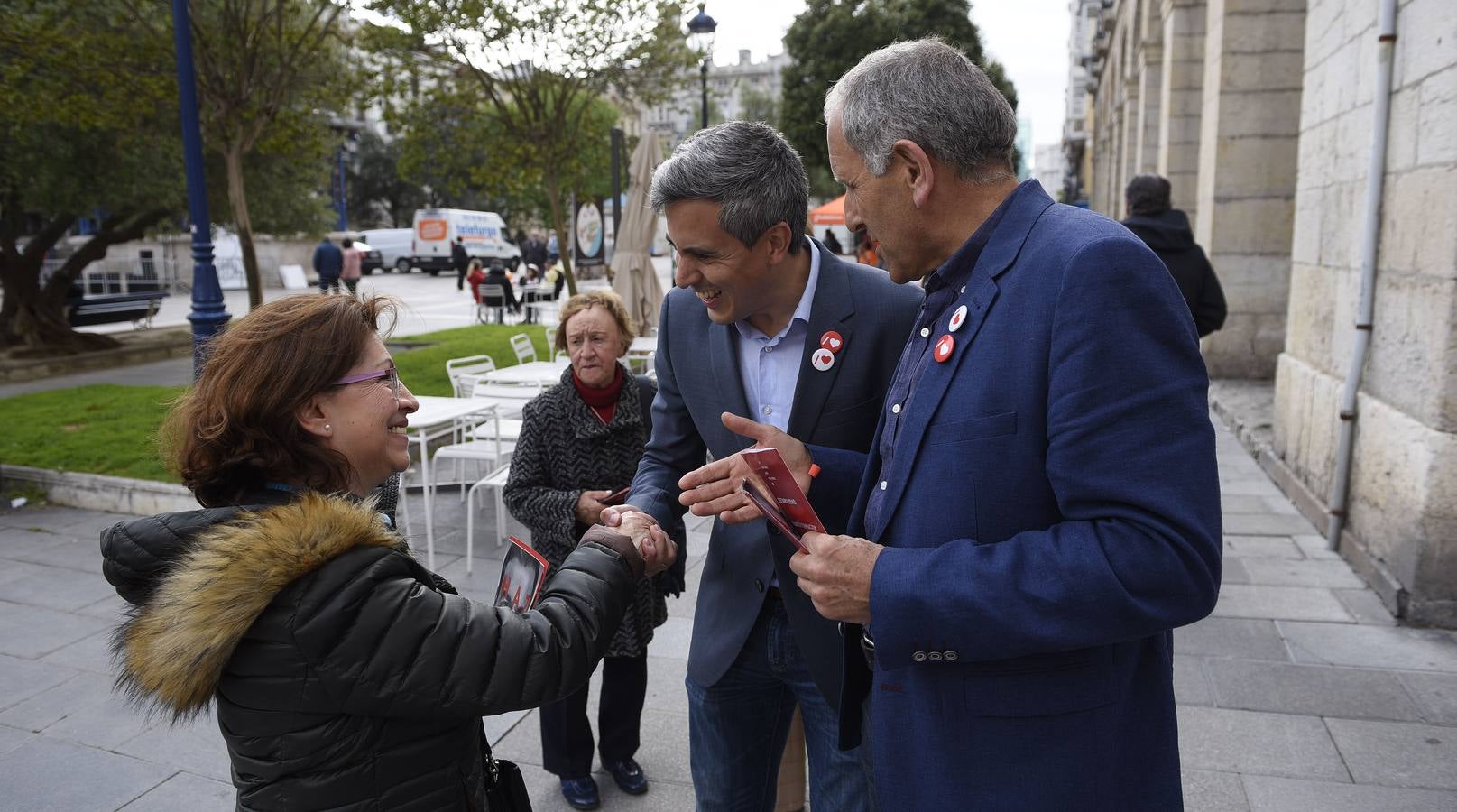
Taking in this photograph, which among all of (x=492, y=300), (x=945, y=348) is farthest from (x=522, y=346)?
(x=492, y=300)

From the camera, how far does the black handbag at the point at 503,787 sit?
1932mm

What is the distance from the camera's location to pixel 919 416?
1.59m

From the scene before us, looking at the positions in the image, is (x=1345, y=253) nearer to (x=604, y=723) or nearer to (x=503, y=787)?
(x=604, y=723)

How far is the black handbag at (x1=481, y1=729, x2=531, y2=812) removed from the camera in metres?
1.93

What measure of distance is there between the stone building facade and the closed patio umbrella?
18.1 ft

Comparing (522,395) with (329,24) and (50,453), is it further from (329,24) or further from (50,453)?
(329,24)

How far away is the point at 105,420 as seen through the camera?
10.1 meters

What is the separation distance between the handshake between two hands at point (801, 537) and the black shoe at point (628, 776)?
60.2 inches

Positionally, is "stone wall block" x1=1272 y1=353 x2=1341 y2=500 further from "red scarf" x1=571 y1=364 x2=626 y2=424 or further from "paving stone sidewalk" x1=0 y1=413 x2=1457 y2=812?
"red scarf" x1=571 y1=364 x2=626 y2=424

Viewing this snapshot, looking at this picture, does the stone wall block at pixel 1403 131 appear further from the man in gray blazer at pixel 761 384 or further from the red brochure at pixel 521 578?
the red brochure at pixel 521 578

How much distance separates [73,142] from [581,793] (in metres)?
14.1

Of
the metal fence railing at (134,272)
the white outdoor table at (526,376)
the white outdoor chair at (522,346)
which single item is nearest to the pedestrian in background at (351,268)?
the metal fence railing at (134,272)

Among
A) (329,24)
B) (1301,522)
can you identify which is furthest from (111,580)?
(329,24)

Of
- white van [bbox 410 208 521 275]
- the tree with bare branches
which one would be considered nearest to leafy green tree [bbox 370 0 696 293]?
the tree with bare branches
